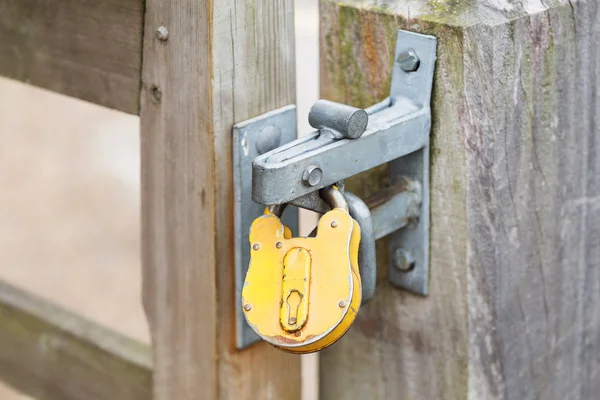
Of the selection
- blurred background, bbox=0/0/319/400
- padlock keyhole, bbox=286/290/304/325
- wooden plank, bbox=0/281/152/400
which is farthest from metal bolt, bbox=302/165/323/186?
blurred background, bbox=0/0/319/400

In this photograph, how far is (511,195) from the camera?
115 centimetres

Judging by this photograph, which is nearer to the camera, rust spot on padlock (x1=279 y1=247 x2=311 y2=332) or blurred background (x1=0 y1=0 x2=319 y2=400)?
rust spot on padlock (x1=279 y1=247 x2=311 y2=332)

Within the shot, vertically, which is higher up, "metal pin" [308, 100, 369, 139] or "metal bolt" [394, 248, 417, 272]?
"metal pin" [308, 100, 369, 139]

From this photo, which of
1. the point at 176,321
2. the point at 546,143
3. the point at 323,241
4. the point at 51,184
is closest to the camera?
the point at 323,241

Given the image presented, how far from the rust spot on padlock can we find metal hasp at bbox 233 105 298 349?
0.40ft

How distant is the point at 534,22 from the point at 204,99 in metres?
0.37

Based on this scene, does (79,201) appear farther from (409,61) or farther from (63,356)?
(409,61)

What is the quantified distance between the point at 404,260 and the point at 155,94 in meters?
0.35

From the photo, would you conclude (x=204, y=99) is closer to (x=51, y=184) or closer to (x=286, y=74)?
(x=286, y=74)

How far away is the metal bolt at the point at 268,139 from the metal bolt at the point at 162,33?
0.49 feet

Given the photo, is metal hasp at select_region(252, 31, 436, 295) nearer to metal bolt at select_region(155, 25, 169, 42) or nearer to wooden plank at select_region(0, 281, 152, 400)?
metal bolt at select_region(155, 25, 169, 42)

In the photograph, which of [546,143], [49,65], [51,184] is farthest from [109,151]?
[546,143]

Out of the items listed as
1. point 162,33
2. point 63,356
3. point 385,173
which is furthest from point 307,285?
point 63,356

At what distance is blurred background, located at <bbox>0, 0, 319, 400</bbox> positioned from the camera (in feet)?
12.9
